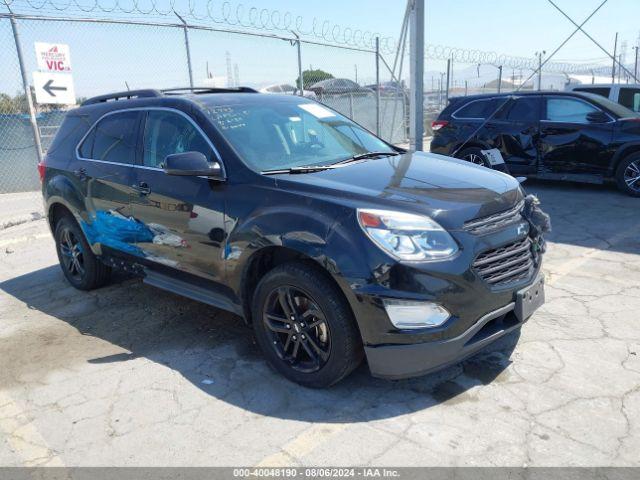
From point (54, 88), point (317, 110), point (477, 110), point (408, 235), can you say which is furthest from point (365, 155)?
point (54, 88)

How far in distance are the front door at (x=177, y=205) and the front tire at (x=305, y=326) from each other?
1.63 feet

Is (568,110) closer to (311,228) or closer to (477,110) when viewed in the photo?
(477,110)

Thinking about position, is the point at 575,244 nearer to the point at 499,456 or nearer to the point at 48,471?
the point at 499,456

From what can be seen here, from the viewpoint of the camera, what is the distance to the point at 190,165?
3.48 meters

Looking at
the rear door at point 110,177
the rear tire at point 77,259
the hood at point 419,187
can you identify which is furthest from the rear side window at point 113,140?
the hood at point 419,187

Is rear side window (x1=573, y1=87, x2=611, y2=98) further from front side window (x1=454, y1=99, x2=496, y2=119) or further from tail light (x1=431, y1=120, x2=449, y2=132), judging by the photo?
tail light (x1=431, y1=120, x2=449, y2=132)

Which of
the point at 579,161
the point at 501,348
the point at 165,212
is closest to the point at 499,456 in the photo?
the point at 501,348

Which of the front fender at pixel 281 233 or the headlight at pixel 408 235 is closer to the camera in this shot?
the headlight at pixel 408 235

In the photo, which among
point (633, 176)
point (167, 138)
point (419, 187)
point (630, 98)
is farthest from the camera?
point (630, 98)

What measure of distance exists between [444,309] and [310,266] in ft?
2.64

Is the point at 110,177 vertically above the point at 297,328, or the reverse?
the point at 110,177

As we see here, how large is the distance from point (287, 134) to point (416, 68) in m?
5.13

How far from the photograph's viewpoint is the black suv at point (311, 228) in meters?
2.87

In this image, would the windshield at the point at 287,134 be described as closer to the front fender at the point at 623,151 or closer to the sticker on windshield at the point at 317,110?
the sticker on windshield at the point at 317,110
